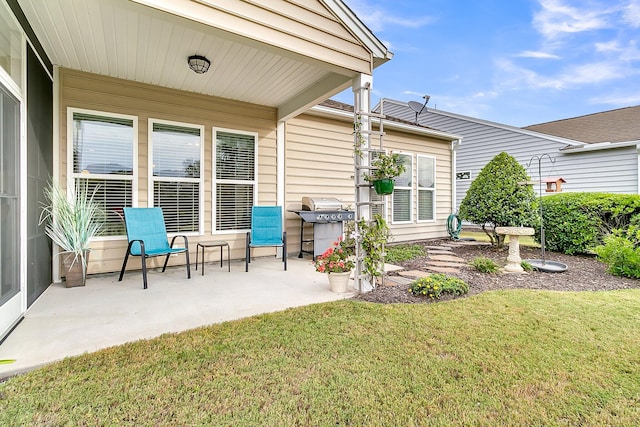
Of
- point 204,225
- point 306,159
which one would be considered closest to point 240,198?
point 204,225

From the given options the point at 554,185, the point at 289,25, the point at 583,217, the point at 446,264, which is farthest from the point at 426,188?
the point at 289,25

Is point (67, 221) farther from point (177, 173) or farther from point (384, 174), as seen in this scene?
point (384, 174)

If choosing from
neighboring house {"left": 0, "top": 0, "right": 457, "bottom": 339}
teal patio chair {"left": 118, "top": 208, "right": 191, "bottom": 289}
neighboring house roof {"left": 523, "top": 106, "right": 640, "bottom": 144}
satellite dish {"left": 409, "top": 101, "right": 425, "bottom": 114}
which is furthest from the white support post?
neighboring house roof {"left": 523, "top": 106, "right": 640, "bottom": 144}

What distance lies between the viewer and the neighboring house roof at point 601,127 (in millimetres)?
8773

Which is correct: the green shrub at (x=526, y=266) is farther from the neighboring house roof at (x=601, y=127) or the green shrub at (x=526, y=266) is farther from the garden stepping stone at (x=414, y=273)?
the neighboring house roof at (x=601, y=127)

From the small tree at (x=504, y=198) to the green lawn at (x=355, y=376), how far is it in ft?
11.4

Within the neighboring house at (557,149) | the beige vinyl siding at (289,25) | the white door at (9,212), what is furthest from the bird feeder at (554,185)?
the white door at (9,212)

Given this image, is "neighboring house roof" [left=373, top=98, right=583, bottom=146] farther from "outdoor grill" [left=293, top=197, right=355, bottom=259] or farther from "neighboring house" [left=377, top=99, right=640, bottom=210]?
"outdoor grill" [left=293, top=197, right=355, bottom=259]

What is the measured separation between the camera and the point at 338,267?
11.0ft

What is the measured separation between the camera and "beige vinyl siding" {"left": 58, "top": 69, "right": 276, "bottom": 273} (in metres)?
3.93

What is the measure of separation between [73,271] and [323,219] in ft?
11.6

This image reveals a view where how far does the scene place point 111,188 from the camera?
414 cm

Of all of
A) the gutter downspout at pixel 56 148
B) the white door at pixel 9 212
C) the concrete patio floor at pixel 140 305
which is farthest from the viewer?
the gutter downspout at pixel 56 148

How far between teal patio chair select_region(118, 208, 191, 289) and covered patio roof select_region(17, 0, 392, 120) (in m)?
1.91
